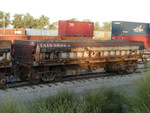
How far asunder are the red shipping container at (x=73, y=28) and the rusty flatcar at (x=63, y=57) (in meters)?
14.1

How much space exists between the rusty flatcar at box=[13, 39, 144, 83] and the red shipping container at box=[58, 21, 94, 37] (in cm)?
1412

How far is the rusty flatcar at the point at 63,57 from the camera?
35.8ft

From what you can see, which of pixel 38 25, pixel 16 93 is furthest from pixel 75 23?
pixel 38 25

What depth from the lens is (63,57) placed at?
38.1 ft

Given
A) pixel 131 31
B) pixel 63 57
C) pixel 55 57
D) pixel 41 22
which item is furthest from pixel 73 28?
pixel 41 22

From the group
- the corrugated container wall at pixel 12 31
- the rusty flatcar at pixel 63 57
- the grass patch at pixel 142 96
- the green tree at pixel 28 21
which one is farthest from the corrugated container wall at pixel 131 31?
the green tree at pixel 28 21

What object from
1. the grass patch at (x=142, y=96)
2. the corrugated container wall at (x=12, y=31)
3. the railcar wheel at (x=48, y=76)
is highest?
the corrugated container wall at (x=12, y=31)

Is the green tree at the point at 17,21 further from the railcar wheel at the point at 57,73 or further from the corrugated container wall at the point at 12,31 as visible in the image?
the railcar wheel at the point at 57,73

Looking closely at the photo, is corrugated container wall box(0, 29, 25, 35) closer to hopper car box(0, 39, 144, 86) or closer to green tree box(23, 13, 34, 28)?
hopper car box(0, 39, 144, 86)

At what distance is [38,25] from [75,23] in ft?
183

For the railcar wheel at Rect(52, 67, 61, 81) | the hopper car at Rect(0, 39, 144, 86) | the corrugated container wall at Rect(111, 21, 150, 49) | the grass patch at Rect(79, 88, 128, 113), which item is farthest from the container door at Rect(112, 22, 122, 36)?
the grass patch at Rect(79, 88, 128, 113)

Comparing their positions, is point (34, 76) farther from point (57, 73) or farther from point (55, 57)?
point (55, 57)

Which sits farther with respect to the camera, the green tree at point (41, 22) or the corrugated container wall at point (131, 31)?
the green tree at point (41, 22)

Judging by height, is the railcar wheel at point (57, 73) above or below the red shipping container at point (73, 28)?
below
